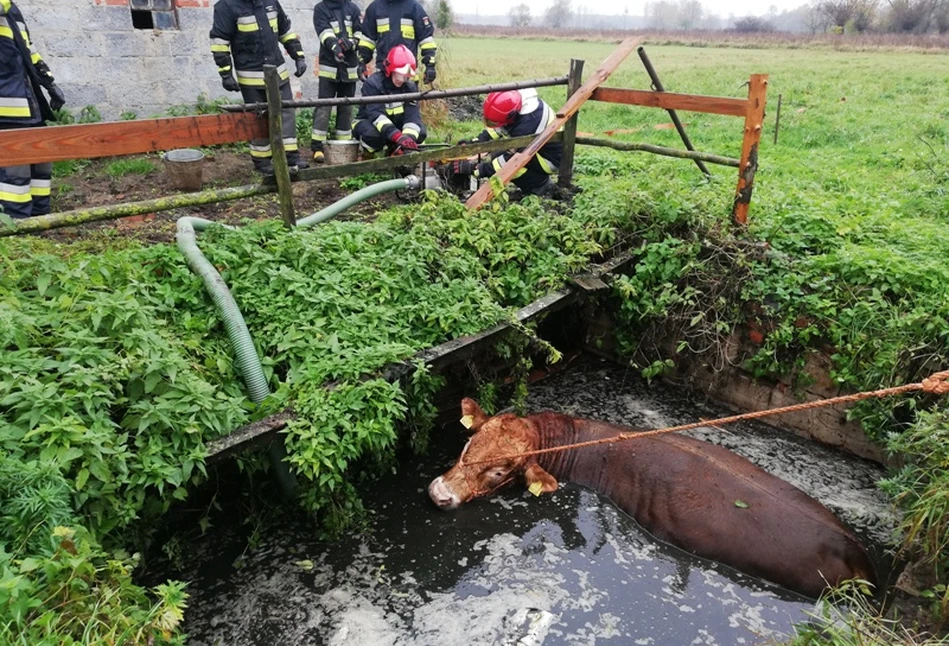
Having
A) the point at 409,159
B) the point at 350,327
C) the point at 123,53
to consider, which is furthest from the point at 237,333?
the point at 123,53

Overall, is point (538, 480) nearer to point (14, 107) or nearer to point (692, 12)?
point (14, 107)

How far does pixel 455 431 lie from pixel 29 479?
3098 mm

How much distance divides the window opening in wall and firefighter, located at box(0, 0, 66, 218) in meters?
3.00

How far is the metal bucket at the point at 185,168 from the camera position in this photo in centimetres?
732

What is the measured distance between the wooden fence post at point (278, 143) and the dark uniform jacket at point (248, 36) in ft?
11.3

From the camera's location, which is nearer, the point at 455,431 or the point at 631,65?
the point at 455,431

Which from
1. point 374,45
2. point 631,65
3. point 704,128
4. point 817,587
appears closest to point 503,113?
point 374,45

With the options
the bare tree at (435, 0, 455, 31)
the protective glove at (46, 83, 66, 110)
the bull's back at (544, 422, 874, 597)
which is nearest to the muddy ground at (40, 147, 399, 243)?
the protective glove at (46, 83, 66, 110)

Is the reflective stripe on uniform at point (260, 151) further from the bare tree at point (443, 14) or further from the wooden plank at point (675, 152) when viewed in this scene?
the bare tree at point (443, 14)

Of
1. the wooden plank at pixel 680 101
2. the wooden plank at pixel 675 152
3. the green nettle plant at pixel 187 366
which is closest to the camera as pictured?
the green nettle plant at pixel 187 366

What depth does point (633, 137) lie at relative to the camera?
12.3 metres

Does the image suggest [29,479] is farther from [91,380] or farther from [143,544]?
[143,544]

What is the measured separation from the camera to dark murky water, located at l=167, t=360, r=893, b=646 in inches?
141

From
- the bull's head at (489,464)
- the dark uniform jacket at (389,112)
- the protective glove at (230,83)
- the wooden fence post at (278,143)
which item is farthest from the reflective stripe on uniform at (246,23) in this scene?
the bull's head at (489,464)
